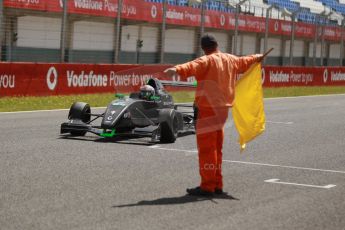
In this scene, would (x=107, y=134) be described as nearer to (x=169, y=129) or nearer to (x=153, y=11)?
(x=169, y=129)

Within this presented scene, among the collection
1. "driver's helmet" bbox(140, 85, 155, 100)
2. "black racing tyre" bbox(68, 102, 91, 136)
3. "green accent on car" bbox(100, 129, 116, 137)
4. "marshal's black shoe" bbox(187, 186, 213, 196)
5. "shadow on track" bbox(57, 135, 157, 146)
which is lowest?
"shadow on track" bbox(57, 135, 157, 146)

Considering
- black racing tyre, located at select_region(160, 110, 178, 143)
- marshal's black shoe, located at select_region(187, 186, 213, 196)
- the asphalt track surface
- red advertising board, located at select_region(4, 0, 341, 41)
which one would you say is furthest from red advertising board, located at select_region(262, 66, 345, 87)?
marshal's black shoe, located at select_region(187, 186, 213, 196)

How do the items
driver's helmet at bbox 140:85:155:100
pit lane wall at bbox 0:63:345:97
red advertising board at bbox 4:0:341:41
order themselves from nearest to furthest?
driver's helmet at bbox 140:85:155:100 < pit lane wall at bbox 0:63:345:97 < red advertising board at bbox 4:0:341:41

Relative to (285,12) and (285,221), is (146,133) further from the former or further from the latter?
(285,12)

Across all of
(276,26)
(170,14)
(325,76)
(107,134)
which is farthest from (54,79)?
(276,26)

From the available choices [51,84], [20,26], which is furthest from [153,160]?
[20,26]

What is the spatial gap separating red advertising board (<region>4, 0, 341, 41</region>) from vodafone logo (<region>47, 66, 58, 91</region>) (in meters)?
4.23

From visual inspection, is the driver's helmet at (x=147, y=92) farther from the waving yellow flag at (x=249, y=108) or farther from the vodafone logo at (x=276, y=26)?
the vodafone logo at (x=276, y=26)

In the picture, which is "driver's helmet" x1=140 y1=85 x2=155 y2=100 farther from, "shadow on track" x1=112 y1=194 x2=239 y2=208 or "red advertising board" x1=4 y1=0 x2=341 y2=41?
"red advertising board" x1=4 y1=0 x2=341 y2=41

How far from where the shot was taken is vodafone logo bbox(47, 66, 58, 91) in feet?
62.3

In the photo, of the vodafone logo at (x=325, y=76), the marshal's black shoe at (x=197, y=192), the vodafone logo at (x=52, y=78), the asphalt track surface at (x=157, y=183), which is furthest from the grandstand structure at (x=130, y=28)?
the marshal's black shoe at (x=197, y=192)

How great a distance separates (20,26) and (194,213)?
68.3 ft

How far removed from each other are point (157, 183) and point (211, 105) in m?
1.17

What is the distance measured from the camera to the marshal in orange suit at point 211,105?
7.43 metres
